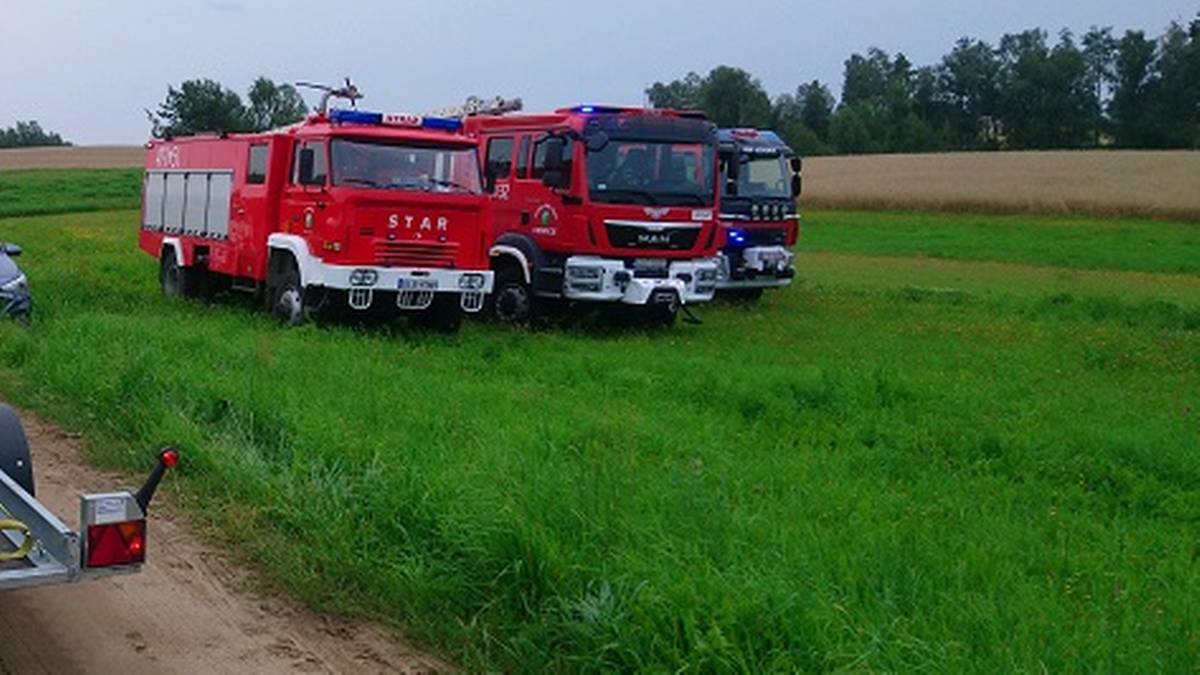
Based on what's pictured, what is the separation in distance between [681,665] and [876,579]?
4.00 ft

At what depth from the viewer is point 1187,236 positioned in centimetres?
4375

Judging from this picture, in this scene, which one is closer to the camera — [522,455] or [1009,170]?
[522,455]

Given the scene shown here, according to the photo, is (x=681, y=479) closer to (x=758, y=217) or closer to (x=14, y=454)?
(x=14, y=454)

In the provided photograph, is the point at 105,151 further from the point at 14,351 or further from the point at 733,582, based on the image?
the point at 733,582

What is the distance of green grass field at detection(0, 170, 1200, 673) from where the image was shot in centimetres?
551

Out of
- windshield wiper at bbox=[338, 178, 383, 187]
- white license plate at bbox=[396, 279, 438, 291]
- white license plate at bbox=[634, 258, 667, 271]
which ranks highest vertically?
windshield wiper at bbox=[338, 178, 383, 187]

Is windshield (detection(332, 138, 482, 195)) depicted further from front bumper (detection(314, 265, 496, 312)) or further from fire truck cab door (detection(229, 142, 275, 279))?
fire truck cab door (detection(229, 142, 275, 279))

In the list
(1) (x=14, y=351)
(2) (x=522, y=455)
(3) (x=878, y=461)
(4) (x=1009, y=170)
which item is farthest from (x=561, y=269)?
(4) (x=1009, y=170)

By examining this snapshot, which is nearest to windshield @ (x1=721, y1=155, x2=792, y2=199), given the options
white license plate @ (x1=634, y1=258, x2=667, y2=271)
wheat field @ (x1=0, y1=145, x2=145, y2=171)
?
white license plate @ (x1=634, y1=258, x2=667, y2=271)

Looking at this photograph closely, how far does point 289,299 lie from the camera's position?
1719 cm

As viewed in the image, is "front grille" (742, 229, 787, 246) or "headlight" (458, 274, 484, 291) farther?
"front grille" (742, 229, 787, 246)

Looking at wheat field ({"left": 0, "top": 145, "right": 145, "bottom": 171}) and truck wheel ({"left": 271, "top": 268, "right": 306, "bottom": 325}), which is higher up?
wheat field ({"left": 0, "top": 145, "right": 145, "bottom": 171})

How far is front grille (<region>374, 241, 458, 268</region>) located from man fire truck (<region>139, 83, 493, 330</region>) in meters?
0.01

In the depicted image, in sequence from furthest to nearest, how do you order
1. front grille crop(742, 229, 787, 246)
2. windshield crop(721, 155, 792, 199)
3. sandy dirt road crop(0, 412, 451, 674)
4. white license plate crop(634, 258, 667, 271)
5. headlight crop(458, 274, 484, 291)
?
windshield crop(721, 155, 792, 199) → front grille crop(742, 229, 787, 246) → white license plate crop(634, 258, 667, 271) → headlight crop(458, 274, 484, 291) → sandy dirt road crop(0, 412, 451, 674)
